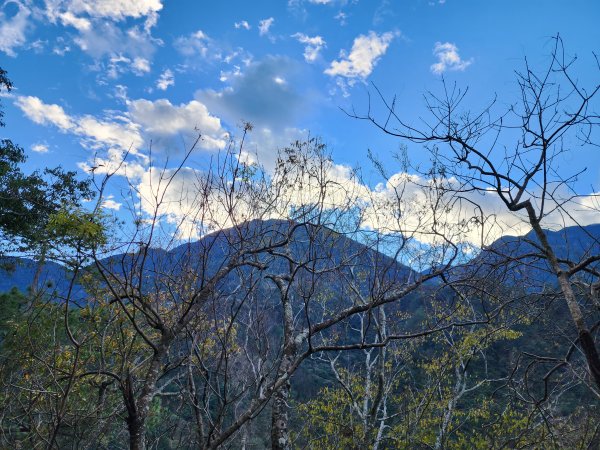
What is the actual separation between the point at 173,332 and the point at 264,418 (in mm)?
31045

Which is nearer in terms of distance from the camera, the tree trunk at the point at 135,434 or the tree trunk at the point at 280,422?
the tree trunk at the point at 135,434

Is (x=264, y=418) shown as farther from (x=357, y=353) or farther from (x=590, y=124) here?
(x=590, y=124)

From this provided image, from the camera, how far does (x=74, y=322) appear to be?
14773 millimetres

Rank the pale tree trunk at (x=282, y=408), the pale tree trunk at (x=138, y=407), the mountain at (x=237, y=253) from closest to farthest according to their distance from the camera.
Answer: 1. the pale tree trunk at (x=138, y=407)
2. the mountain at (x=237, y=253)
3. the pale tree trunk at (x=282, y=408)

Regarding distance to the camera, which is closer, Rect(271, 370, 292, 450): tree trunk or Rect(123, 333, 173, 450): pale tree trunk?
Rect(123, 333, 173, 450): pale tree trunk

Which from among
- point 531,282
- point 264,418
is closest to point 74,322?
point 531,282

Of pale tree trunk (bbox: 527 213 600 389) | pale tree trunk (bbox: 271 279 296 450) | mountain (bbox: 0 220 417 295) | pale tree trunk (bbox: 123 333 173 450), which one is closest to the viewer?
pale tree trunk (bbox: 527 213 600 389)

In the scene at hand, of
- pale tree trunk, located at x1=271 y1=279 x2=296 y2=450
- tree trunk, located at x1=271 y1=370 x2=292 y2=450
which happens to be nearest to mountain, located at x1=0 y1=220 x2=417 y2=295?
pale tree trunk, located at x1=271 y1=279 x2=296 y2=450

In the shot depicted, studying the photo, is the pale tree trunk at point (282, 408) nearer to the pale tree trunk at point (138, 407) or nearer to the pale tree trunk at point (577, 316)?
the pale tree trunk at point (138, 407)

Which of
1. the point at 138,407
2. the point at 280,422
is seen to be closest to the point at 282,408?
the point at 280,422

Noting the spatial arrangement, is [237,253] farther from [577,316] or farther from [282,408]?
[577,316]

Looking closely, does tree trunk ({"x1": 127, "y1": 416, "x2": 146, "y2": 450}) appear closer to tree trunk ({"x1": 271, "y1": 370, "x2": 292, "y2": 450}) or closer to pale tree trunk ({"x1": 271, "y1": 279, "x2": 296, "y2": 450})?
pale tree trunk ({"x1": 271, "y1": 279, "x2": 296, "y2": 450})

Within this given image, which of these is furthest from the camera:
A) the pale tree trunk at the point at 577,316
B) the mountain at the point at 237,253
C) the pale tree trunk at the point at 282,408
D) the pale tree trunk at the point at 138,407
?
the pale tree trunk at the point at 282,408

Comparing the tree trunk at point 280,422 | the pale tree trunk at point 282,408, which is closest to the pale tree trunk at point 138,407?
the pale tree trunk at point 282,408
